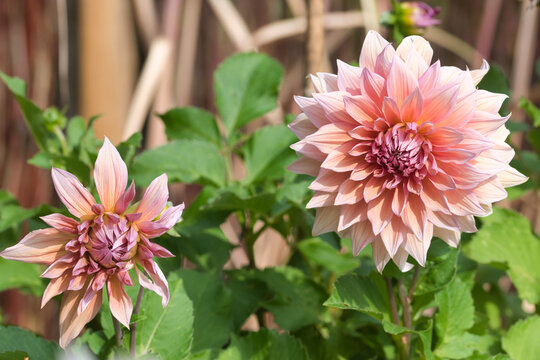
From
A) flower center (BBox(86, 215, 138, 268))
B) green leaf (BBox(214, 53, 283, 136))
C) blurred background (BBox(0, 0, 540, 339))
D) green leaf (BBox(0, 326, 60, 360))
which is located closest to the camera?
flower center (BBox(86, 215, 138, 268))

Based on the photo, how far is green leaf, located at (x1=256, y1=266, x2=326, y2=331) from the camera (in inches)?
28.5

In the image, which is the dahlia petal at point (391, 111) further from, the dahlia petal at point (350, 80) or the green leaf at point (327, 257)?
the green leaf at point (327, 257)

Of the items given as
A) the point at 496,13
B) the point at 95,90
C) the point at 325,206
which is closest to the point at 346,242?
the point at 325,206

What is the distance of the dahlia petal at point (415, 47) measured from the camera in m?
0.53

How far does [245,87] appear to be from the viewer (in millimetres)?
910

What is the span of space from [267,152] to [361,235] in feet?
1.09

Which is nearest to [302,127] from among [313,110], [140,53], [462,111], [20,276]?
[313,110]

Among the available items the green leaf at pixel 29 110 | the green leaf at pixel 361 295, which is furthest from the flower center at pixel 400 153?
the green leaf at pixel 29 110

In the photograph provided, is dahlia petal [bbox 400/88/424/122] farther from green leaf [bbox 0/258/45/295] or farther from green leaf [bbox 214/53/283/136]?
green leaf [bbox 0/258/45/295]

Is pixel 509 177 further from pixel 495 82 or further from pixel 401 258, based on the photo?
pixel 495 82

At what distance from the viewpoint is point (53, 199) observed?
5.58 ft

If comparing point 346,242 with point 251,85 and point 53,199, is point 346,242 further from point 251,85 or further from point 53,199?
point 53,199

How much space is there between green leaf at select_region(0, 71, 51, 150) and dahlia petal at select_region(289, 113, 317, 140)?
39 cm

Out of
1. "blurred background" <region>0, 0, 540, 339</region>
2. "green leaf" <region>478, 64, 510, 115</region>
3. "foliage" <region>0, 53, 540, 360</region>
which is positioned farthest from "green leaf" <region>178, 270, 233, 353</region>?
"blurred background" <region>0, 0, 540, 339</region>
